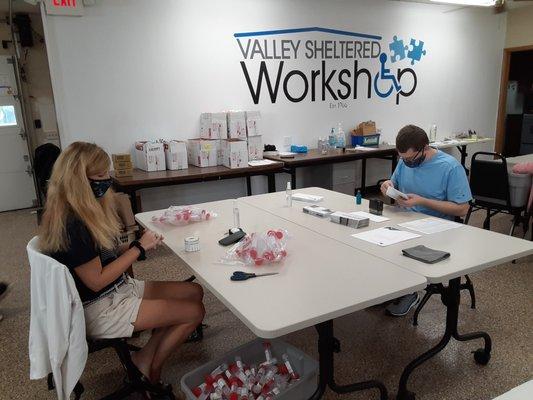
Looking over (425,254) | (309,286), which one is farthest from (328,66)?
(309,286)

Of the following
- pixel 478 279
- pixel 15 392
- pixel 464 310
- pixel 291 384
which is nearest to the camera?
pixel 291 384

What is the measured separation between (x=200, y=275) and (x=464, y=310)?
189 cm

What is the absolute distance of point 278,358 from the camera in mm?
1901

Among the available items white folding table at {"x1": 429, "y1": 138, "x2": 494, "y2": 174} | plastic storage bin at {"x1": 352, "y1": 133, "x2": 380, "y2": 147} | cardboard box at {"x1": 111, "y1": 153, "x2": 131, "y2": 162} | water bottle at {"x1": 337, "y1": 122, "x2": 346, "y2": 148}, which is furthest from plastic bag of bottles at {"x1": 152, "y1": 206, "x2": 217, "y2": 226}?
white folding table at {"x1": 429, "y1": 138, "x2": 494, "y2": 174}

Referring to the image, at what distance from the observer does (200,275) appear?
155 centimetres

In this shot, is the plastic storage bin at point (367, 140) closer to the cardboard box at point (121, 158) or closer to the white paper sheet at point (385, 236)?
the cardboard box at point (121, 158)

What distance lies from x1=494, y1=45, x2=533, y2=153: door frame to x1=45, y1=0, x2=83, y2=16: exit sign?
21.4 feet

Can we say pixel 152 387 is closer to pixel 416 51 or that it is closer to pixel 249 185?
pixel 249 185

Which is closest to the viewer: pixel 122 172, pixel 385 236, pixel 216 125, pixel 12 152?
pixel 385 236

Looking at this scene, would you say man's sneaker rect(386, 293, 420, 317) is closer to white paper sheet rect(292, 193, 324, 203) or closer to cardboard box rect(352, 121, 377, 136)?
white paper sheet rect(292, 193, 324, 203)

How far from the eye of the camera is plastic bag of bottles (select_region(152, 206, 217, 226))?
2.22m

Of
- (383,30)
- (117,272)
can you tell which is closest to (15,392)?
(117,272)

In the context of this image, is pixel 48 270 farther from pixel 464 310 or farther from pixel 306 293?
pixel 464 310

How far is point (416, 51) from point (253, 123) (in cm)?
304
